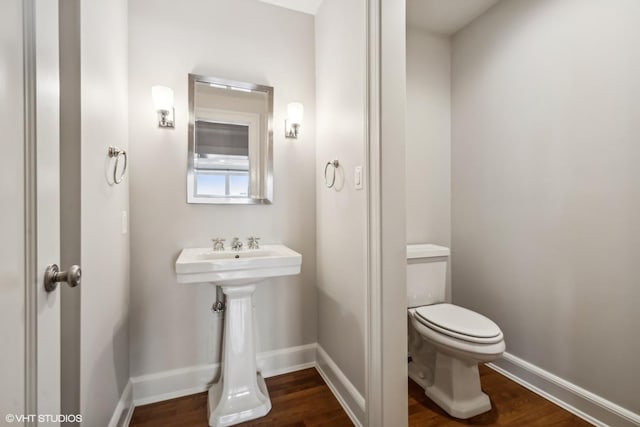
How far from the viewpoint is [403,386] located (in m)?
1.23

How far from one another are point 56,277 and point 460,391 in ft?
6.04

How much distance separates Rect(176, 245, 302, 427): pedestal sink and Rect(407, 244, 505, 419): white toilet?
86 cm

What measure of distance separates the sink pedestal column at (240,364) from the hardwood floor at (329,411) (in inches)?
2.7

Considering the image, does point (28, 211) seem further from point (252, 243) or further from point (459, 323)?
point (459, 323)

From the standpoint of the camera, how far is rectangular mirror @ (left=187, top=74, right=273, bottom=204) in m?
1.71

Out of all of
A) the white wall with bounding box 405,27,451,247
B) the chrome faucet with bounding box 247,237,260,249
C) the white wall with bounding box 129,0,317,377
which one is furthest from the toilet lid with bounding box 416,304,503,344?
the chrome faucet with bounding box 247,237,260,249

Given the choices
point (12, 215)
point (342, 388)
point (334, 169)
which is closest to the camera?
point (12, 215)

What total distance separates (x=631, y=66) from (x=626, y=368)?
1460 millimetres

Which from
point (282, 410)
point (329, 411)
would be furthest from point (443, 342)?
point (282, 410)

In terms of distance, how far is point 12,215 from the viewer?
0.52m

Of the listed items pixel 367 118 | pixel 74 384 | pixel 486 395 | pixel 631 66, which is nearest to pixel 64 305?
pixel 74 384

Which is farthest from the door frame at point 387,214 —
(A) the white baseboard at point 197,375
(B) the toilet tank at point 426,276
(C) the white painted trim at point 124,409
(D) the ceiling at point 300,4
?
(C) the white painted trim at point 124,409

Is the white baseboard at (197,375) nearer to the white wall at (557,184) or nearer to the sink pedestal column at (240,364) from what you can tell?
the sink pedestal column at (240,364)

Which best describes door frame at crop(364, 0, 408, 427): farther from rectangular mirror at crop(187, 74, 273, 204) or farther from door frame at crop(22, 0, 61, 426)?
door frame at crop(22, 0, 61, 426)
